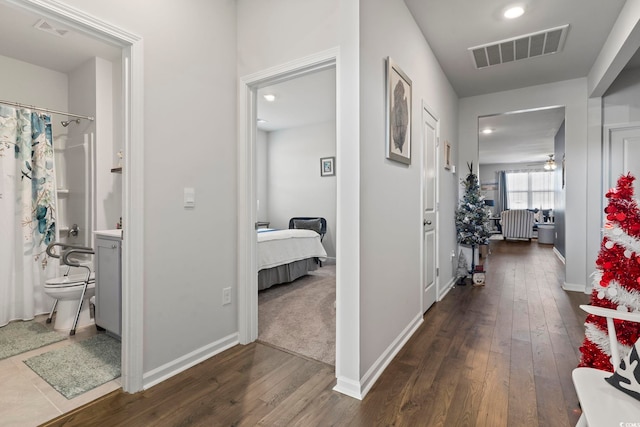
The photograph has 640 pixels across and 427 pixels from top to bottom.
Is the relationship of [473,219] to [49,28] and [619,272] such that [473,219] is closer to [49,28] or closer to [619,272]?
[619,272]

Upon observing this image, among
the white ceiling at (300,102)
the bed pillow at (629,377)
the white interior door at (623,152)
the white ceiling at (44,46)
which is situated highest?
the white ceiling at (300,102)

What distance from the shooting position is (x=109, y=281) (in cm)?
244

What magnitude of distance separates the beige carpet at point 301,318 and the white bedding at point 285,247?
37 cm

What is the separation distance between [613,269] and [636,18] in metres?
2.05

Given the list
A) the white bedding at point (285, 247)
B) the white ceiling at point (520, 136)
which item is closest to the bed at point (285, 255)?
the white bedding at point (285, 247)

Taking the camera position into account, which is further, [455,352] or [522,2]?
[522,2]

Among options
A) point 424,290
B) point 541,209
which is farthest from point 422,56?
point 541,209

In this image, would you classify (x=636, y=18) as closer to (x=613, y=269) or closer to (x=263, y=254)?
(x=613, y=269)

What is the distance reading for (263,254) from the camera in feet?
13.0

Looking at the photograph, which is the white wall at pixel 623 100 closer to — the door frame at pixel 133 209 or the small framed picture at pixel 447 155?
the small framed picture at pixel 447 155

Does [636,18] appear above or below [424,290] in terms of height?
above

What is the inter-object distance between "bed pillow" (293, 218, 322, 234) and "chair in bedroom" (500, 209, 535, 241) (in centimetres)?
697

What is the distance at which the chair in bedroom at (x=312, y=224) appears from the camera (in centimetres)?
595

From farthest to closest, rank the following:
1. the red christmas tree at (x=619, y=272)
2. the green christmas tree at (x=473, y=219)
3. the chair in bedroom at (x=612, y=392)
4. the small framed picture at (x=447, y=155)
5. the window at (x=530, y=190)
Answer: the window at (x=530, y=190), the green christmas tree at (x=473, y=219), the small framed picture at (x=447, y=155), the red christmas tree at (x=619, y=272), the chair in bedroom at (x=612, y=392)
